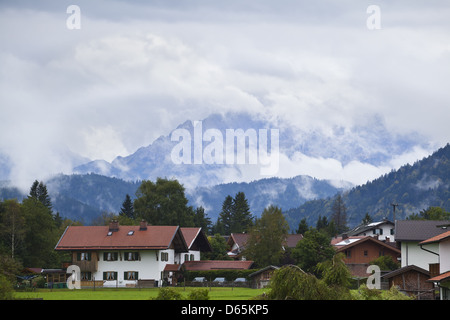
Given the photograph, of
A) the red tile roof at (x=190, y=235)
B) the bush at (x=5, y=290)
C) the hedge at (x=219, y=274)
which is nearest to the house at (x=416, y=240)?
the hedge at (x=219, y=274)

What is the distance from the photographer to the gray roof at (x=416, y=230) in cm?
6500

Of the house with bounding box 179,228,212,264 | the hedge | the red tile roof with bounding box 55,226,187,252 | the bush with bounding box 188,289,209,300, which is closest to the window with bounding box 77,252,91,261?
the red tile roof with bounding box 55,226,187,252

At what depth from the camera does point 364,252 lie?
78625 mm

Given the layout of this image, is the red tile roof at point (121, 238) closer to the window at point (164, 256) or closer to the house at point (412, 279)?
the window at point (164, 256)

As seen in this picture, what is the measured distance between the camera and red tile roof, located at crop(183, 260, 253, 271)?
79.6 metres

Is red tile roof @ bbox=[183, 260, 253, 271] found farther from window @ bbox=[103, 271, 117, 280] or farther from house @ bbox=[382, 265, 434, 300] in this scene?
house @ bbox=[382, 265, 434, 300]

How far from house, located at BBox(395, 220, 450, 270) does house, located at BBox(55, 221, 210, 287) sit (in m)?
24.9

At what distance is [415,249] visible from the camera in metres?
64.4

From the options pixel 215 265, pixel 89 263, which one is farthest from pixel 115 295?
pixel 215 265

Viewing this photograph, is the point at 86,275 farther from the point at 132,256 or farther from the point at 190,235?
the point at 190,235

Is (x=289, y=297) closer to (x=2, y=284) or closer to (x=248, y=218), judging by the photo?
(x=2, y=284)
